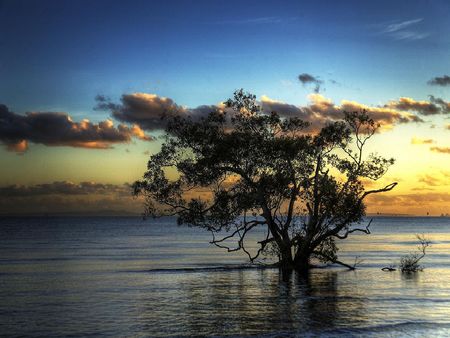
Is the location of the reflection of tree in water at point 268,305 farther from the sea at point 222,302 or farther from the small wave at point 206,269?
the small wave at point 206,269

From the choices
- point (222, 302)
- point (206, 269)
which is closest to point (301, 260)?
point (206, 269)

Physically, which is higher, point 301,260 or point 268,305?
point 301,260

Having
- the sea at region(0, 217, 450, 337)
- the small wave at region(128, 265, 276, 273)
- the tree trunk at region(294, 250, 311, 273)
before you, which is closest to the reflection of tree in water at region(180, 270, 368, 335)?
the sea at region(0, 217, 450, 337)

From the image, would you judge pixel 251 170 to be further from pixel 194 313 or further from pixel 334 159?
pixel 194 313

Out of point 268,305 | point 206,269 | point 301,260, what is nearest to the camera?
point 268,305

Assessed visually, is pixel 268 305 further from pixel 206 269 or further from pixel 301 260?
pixel 206 269

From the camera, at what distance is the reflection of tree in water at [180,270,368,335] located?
3080 centimetres

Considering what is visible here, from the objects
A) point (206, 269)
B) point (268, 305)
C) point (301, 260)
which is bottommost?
point (206, 269)

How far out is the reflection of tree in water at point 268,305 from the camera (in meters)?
30.8

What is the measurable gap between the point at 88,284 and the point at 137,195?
9.01 metres

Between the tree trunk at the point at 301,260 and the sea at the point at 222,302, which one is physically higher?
the tree trunk at the point at 301,260

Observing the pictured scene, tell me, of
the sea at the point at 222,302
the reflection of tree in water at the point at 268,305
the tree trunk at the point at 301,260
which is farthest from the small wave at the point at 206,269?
the reflection of tree in water at the point at 268,305

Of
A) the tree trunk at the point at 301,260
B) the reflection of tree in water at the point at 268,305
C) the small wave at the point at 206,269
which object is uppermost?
the tree trunk at the point at 301,260

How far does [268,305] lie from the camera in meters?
37.2
